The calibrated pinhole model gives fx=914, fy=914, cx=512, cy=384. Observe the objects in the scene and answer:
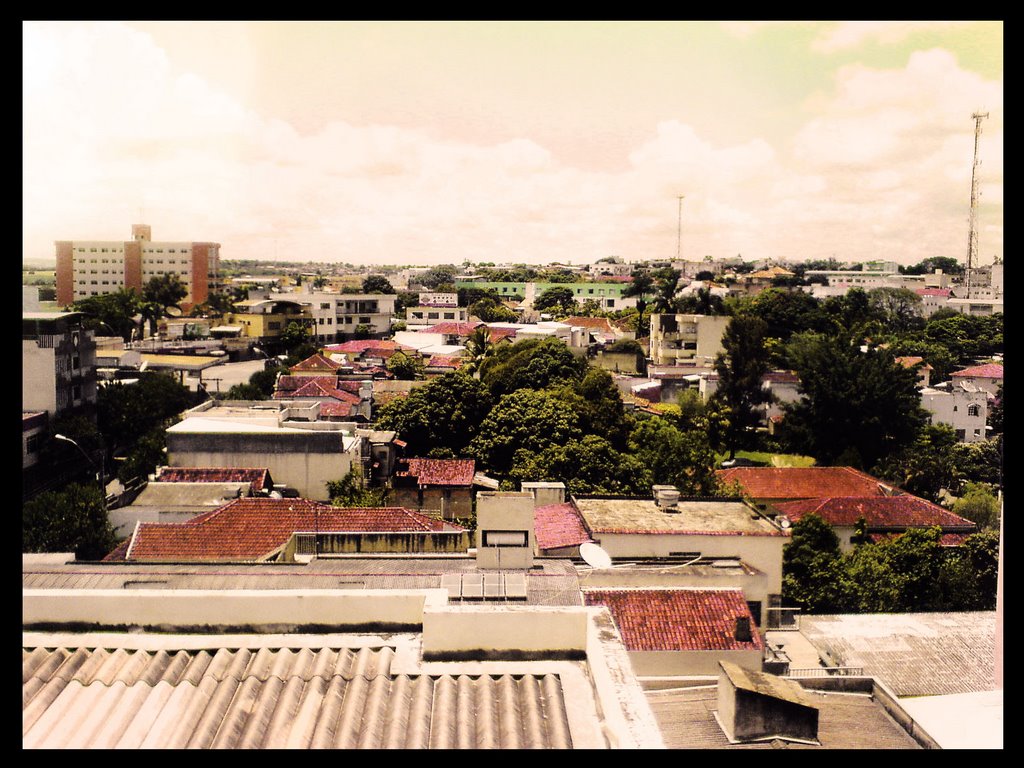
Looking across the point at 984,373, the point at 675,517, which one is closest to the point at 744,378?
the point at 984,373

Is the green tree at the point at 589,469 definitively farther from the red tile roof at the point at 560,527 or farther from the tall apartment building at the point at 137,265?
the tall apartment building at the point at 137,265

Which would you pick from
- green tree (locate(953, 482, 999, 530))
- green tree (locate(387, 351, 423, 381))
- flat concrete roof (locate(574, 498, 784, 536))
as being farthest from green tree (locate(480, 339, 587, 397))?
flat concrete roof (locate(574, 498, 784, 536))

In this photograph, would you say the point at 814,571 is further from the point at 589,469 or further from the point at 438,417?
the point at 438,417

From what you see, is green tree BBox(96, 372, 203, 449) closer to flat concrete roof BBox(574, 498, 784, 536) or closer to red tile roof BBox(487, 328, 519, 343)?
flat concrete roof BBox(574, 498, 784, 536)

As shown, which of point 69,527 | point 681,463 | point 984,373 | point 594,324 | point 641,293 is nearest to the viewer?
point 69,527

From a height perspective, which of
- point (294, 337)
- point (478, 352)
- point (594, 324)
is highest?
point (594, 324)

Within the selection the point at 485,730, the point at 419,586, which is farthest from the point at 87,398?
the point at 485,730

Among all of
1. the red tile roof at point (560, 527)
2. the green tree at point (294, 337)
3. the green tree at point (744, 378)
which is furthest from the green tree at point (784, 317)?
the red tile roof at point (560, 527)

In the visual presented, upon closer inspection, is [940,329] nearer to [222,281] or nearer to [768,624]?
[768,624]
